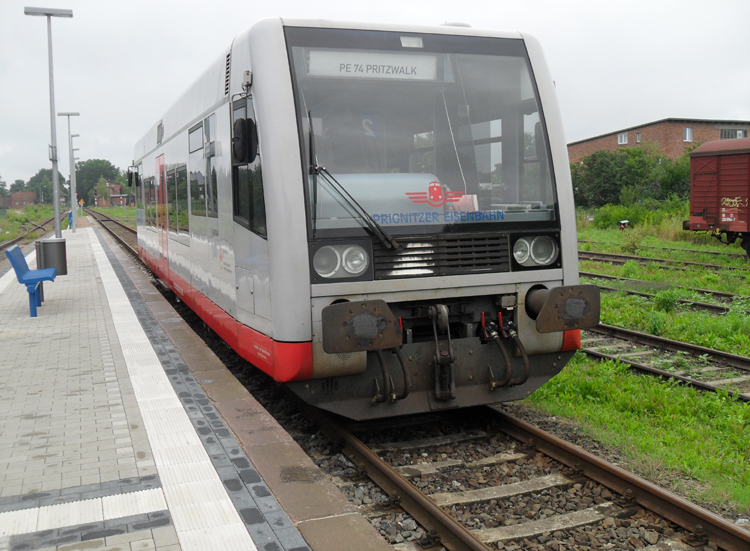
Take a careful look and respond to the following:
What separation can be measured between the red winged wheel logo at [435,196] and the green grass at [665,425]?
2.03 meters

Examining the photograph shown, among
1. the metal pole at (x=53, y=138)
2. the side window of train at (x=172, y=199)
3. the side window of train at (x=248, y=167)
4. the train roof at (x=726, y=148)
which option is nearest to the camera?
the side window of train at (x=248, y=167)

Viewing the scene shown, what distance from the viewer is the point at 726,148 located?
1916 centimetres

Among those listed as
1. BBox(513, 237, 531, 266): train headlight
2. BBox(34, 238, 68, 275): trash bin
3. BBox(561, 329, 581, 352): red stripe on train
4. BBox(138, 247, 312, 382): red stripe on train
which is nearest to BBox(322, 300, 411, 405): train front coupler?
BBox(138, 247, 312, 382): red stripe on train

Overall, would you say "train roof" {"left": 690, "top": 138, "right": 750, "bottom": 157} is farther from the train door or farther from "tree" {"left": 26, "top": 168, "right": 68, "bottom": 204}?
"tree" {"left": 26, "top": 168, "right": 68, "bottom": 204}

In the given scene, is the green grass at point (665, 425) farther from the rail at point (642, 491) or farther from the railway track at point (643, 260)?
the railway track at point (643, 260)

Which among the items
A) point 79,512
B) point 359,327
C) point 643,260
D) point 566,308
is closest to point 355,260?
point 359,327

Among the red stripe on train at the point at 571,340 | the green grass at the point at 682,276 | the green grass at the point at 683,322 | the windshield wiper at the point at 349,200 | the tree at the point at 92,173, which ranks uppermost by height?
the tree at the point at 92,173

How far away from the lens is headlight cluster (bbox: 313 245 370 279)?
4910 mm

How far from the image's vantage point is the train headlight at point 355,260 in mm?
4953

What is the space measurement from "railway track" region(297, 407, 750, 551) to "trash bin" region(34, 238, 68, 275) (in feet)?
29.8

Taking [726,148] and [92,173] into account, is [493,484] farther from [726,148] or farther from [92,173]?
[92,173]

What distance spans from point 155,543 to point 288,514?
0.65 metres

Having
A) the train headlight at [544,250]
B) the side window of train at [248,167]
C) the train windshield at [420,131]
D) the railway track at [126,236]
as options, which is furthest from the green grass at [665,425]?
the railway track at [126,236]

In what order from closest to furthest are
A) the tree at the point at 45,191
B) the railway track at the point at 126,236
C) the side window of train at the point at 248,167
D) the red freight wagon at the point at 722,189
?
the side window of train at the point at 248,167 → the red freight wagon at the point at 722,189 → the railway track at the point at 126,236 → the tree at the point at 45,191
